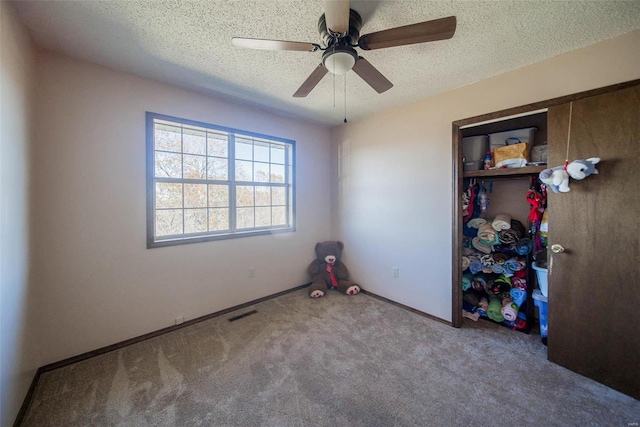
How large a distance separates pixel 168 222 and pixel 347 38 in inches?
94.2

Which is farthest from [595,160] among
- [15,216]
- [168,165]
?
[15,216]

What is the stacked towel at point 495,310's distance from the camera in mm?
2477

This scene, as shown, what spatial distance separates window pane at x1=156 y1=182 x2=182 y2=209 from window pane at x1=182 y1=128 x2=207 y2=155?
1.40ft

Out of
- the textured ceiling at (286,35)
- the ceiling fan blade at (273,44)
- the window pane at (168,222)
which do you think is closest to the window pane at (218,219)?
the window pane at (168,222)

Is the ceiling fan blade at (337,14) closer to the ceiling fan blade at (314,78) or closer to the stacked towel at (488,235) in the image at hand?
the ceiling fan blade at (314,78)

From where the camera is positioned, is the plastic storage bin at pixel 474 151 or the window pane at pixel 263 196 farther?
the window pane at pixel 263 196

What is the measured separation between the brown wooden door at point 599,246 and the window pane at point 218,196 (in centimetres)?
320

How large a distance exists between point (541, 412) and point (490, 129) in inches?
96.0

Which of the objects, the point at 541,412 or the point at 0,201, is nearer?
the point at 0,201

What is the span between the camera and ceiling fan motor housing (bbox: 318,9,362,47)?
141cm

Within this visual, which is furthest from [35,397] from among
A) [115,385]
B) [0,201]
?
[0,201]

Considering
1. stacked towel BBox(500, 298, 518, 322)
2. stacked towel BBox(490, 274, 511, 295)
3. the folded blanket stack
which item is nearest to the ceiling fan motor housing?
the folded blanket stack

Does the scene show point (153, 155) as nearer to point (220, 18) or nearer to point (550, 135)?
point (220, 18)

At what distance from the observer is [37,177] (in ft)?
5.96
